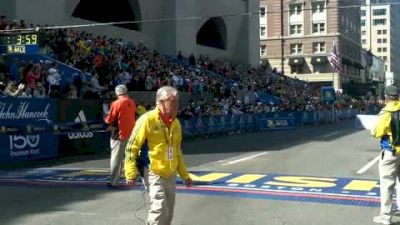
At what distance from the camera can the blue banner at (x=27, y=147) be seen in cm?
1552

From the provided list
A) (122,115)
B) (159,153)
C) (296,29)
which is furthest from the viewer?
(296,29)

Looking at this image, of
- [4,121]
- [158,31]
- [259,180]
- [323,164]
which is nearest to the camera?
[259,180]

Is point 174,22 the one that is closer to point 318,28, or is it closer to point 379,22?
point 318,28

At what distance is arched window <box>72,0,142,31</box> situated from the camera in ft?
134

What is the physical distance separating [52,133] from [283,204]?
32.5 feet

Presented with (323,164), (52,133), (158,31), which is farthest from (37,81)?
(158,31)

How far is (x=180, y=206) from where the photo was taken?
28.8 ft

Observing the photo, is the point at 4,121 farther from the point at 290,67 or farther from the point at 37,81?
the point at 290,67

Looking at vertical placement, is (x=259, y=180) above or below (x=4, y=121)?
below

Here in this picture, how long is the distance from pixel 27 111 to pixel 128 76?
10.9 metres

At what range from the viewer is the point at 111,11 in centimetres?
4347

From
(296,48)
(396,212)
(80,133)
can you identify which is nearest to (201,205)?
(396,212)

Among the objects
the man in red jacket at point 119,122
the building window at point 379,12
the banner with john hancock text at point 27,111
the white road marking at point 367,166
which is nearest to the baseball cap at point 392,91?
the man in red jacket at point 119,122

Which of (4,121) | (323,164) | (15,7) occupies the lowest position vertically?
(323,164)
